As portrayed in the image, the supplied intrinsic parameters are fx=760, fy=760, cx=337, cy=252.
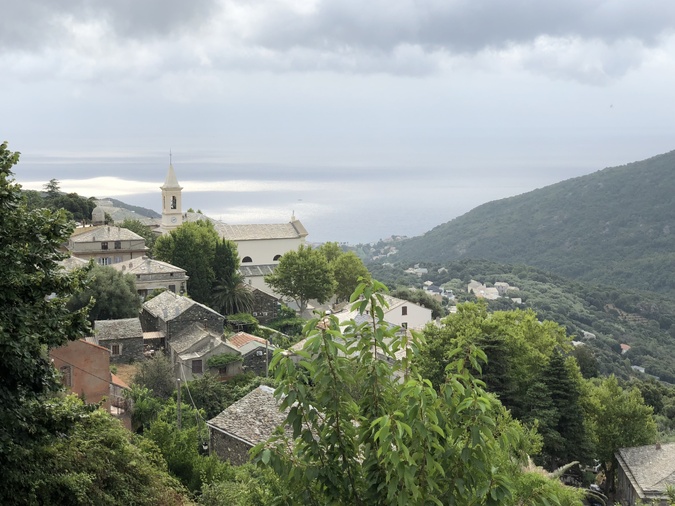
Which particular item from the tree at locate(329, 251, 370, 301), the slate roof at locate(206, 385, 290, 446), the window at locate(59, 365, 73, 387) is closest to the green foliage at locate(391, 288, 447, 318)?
the tree at locate(329, 251, 370, 301)

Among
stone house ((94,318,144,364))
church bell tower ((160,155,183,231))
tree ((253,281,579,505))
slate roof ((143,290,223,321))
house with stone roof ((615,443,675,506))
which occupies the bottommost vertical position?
house with stone roof ((615,443,675,506))

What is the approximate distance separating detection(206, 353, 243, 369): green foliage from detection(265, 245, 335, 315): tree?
1852 centimetres

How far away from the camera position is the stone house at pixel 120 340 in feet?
103

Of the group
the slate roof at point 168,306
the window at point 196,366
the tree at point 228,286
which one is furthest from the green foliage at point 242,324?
the window at point 196,366

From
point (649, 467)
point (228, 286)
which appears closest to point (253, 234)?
point (228, 286)

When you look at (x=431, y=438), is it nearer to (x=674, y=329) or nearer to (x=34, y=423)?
(x=34, y=423)

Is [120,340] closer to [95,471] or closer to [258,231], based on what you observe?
[95,471]

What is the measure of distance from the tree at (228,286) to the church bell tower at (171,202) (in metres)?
20.5

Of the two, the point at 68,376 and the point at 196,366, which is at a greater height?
the point at 68,376

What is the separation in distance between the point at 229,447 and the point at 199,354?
40.7 feet

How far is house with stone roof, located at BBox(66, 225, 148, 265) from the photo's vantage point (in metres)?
51.5

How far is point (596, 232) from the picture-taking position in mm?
164000

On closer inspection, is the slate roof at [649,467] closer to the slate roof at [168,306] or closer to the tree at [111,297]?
the slate roof at [168,306]

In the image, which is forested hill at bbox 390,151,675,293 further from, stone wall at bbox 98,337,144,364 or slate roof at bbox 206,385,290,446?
slate roof at bbox 206,385,290,446
